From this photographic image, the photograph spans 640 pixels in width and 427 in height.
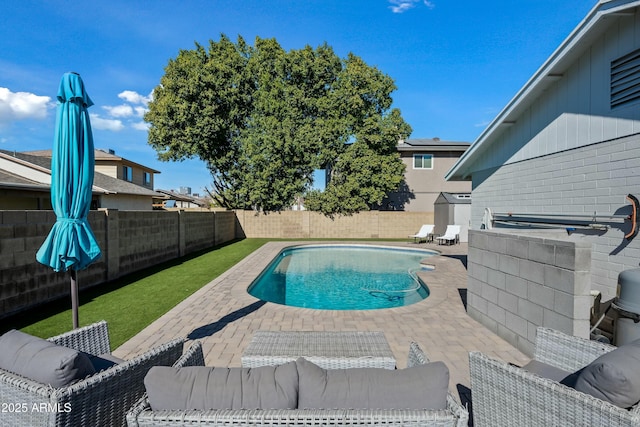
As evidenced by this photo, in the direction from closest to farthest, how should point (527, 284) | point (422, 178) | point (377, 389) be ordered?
1. point (377, 389)
2. point (527, 284)
3. point (422, 178)

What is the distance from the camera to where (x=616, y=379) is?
1812mm

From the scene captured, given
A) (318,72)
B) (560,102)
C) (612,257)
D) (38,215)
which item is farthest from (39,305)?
(318,72)

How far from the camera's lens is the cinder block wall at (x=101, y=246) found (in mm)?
5613

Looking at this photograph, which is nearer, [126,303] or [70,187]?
[70,187]

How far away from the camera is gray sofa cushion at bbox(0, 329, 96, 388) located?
1985 millimetres

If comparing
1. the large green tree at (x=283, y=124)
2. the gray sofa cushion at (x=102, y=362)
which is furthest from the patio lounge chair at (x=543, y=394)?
the large green tree at (x=283, y=124)

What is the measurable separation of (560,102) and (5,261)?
10665mm

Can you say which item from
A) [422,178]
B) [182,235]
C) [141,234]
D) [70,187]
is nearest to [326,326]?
[70,187]

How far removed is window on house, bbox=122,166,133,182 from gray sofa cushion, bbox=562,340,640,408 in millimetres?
33470

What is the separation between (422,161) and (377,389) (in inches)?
943

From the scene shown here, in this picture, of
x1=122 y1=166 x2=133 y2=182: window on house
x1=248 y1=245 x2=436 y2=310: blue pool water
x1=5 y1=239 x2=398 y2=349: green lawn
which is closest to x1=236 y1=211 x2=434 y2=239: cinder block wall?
x1=248 y1=245 x2=436 y2=310: blue pool water

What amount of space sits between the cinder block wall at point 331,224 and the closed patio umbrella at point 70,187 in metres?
A: 18.2

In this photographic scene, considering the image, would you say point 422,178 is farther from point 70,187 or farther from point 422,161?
point 70,187

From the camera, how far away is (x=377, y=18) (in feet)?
51.1
